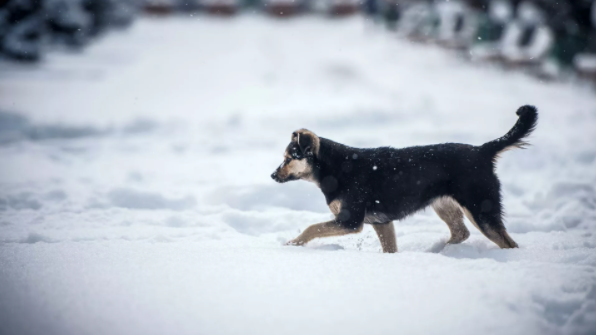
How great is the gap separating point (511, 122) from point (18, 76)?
563 inches

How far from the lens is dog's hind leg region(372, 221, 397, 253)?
4.72 metres

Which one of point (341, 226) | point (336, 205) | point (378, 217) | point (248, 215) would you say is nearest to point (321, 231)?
point (341, 226)

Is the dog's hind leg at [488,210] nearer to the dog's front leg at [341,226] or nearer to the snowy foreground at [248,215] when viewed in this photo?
the snowy foreground at [248,215]

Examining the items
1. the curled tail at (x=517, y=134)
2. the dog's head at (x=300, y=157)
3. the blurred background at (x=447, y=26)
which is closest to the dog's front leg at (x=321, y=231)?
the dog's head at (x=300, y=157)

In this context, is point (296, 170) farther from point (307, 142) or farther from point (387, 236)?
point (387, 236)

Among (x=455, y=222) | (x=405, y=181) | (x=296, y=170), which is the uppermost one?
(x=296, y=170)

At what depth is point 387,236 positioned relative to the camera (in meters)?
4.73

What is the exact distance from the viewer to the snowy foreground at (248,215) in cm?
294

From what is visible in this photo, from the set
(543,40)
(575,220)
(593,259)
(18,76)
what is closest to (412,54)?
(543,40)

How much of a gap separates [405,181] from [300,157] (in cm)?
104

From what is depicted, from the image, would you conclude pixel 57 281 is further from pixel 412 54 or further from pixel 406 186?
pixel 412 54

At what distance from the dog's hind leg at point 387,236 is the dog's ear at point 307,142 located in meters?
0.93

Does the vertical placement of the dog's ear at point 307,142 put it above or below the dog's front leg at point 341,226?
above

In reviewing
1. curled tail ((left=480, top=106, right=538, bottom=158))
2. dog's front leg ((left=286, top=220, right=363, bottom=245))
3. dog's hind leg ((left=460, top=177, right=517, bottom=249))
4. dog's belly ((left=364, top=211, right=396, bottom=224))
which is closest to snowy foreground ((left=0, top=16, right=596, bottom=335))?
dog's hind leg ((left=460, top=177, right=517, bottom=249))
